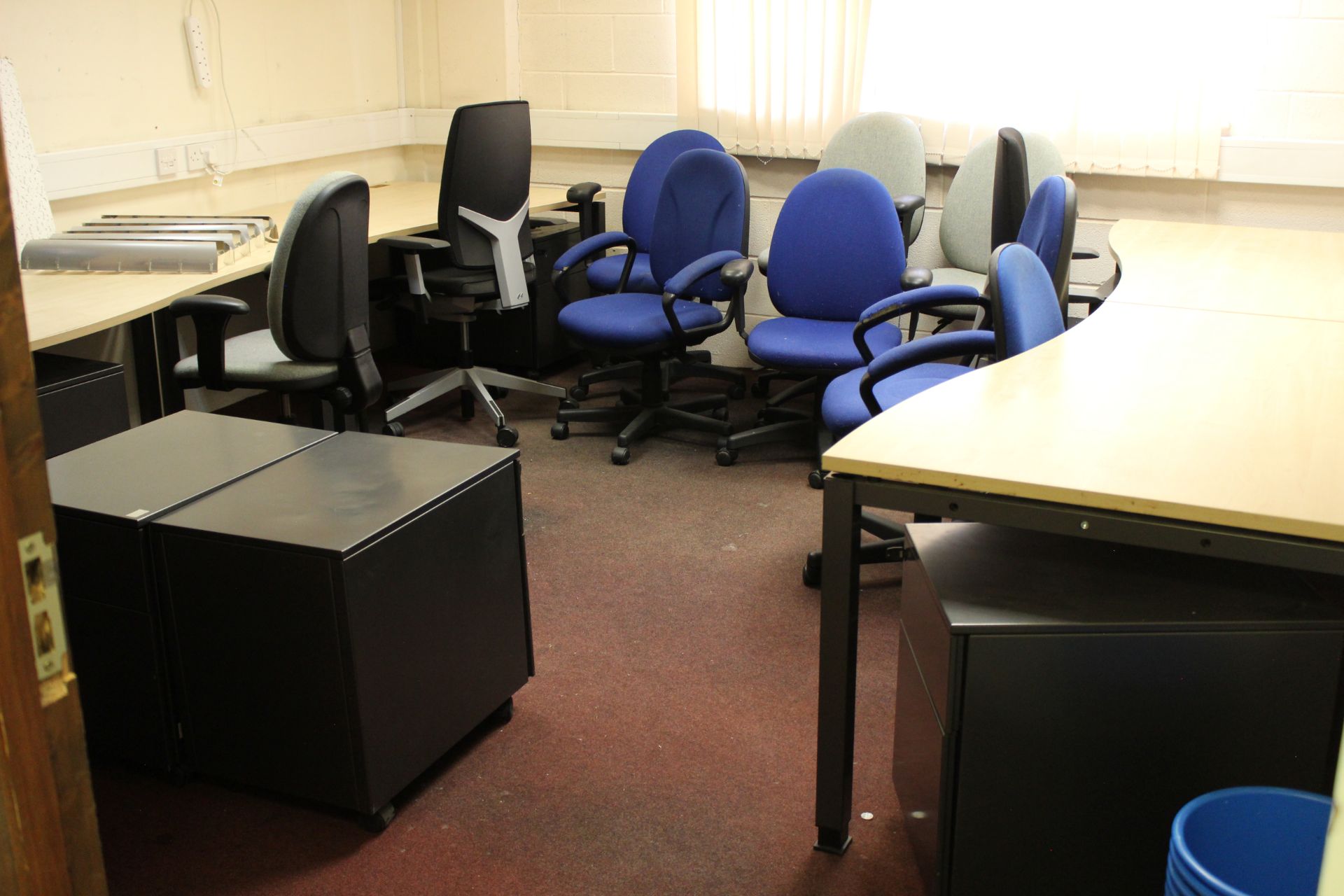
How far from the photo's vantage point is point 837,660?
5.85 ft

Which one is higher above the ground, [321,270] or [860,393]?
[321,270]

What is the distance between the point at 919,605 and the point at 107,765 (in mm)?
1535

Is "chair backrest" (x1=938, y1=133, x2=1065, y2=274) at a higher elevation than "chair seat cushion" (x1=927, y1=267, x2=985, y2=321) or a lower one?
higher

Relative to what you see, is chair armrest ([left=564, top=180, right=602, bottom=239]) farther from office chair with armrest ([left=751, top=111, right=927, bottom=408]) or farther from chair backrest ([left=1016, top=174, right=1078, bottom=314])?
chair backrest ([left=1016, top=174, right=1078, bottom=314])

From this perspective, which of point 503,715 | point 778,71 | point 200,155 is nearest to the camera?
point 503,715

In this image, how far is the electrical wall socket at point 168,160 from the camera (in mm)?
3816

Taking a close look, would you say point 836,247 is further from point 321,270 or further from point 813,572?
point 321,270

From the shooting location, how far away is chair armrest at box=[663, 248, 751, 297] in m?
3.56

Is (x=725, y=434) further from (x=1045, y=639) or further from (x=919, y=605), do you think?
(x=1045, y=639)

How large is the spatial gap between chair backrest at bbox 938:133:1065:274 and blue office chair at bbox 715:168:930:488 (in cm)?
68

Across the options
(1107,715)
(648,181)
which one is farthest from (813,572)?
(648,181)

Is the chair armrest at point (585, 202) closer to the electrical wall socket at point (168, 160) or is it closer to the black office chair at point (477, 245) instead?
the black office chair at point (477, 245)

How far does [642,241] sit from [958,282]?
4.12 feet

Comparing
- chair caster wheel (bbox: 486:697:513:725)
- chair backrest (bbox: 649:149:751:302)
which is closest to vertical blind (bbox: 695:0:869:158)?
chair backrest (bbox: 649:149:751:302)
